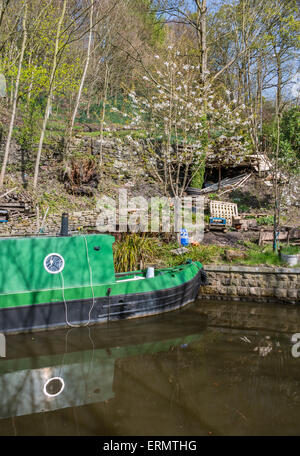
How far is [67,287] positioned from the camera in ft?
24.1

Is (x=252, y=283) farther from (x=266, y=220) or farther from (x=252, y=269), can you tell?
(x=266, y=220)

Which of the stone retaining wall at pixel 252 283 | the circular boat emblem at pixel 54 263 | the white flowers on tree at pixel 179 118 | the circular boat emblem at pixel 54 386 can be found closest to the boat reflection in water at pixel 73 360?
the circular boat emblem at pixel 54 386

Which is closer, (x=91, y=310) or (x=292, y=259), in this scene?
(x=91, y=310)

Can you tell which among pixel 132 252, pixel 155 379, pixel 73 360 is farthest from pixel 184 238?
pixel 155 379

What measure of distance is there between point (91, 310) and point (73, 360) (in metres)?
1.67

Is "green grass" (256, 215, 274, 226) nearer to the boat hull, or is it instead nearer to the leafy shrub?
the leafy shrub

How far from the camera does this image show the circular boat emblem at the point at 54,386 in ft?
15.9

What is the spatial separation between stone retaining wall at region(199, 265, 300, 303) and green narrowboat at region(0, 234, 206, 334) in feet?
6.77

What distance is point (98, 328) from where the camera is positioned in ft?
24.7

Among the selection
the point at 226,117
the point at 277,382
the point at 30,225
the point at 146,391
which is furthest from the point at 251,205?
the point at 146,391

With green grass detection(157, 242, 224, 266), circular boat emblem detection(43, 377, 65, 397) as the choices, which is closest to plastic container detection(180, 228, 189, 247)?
green grass detection(157, 242, 224, 266)

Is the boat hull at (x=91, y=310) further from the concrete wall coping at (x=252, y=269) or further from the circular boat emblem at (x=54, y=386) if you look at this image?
the circular boat emblem at (x=54, y=386)

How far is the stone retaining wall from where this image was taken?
31.4 feet

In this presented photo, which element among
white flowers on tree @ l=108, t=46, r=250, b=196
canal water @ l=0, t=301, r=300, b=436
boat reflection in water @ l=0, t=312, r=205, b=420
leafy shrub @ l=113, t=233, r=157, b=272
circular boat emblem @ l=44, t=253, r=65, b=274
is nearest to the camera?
canal water @ l=0, t=301, r=300, b=436
